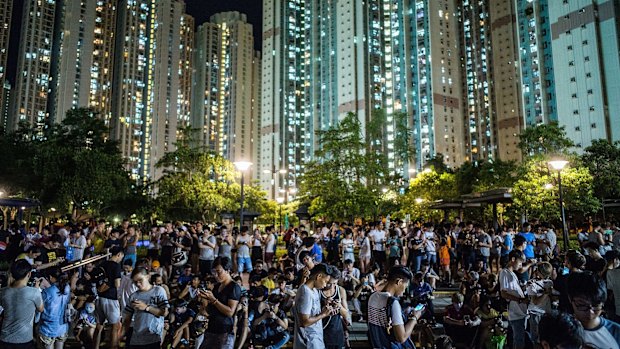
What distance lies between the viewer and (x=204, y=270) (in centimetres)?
1309

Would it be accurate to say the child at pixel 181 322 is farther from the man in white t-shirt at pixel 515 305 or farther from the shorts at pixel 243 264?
the man in white t-shirt at pixel 515 305

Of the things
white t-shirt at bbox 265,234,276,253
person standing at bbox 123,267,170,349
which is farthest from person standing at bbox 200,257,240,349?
white t-shirt at bbox 265,234,276,253

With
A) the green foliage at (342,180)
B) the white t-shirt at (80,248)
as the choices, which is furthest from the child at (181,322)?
the green foliage at (342,180)

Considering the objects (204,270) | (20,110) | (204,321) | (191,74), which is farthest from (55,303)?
(191,74)

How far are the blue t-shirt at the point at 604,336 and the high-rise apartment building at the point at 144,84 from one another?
12447 cm

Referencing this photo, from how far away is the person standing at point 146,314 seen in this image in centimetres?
512

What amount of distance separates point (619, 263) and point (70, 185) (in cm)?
3048

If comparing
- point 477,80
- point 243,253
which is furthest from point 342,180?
point 477,80

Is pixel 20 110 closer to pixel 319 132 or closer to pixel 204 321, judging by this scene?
pixel 319 132

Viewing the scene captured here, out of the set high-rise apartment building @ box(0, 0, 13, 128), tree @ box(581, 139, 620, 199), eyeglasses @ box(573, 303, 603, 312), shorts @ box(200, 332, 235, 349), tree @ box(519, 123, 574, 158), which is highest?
high-rise apartment building @ box(0, 0, 13, 128)

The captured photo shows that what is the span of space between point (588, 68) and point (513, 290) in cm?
7345

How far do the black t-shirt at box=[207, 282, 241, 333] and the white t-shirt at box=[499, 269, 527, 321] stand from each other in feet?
12.8

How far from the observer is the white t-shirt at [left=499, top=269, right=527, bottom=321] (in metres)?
6.14

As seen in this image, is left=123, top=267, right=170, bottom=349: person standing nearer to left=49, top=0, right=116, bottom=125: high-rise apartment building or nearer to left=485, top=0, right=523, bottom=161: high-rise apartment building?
left=49, top=0, right=116, bottom=125: high-rise apartment building
